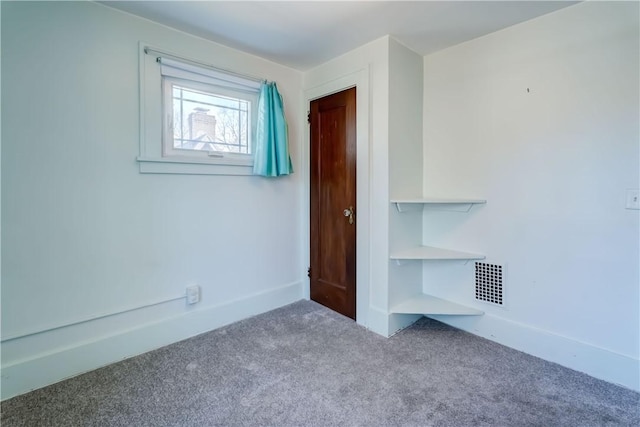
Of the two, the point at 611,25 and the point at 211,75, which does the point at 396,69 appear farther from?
the point at 211,75

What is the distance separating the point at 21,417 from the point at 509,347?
9.64 feet

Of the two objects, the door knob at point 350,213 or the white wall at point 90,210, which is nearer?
the white wall at point 90,210

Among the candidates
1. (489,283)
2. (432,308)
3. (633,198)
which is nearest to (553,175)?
(633,198)

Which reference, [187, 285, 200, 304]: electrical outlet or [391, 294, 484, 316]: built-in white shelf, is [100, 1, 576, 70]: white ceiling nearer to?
[187, 285, 200, 304]: electrical outlet

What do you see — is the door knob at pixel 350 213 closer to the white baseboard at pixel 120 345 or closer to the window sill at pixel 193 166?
the window sill at pixel 193 166

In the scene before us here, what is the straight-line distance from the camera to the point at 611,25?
1786mm

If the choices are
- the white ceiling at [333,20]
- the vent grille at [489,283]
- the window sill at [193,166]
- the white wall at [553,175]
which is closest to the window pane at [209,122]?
the window sill at [193,166]

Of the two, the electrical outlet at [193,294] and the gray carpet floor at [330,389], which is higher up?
the electrical outlet at [193,294]

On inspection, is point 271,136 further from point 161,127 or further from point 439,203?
point 439,203

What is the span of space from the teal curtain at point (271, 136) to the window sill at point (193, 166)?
132 millimetres

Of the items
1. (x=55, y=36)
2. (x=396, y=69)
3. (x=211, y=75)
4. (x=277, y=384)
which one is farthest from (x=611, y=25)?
(x=55, y=36)

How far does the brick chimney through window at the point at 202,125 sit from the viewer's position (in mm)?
2363

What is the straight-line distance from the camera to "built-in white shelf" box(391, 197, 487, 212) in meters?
2.22

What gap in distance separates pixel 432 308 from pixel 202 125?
7.62ft
